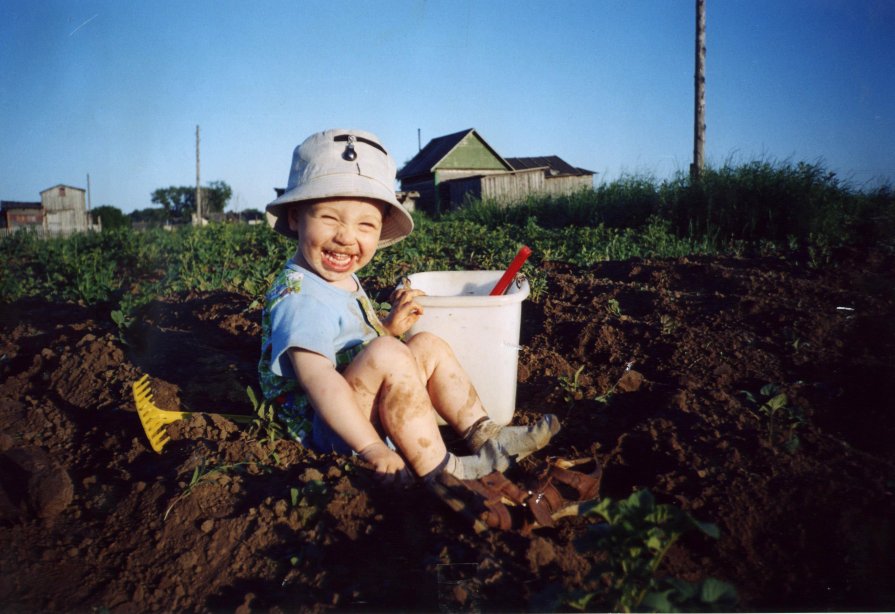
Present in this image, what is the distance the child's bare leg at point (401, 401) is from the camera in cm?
176

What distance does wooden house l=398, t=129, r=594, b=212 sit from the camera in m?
19.9

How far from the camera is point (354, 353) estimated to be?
2.03 meters

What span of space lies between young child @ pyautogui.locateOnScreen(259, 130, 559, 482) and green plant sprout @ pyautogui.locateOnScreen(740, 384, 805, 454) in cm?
72

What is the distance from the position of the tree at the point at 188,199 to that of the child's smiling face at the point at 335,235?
5888cm

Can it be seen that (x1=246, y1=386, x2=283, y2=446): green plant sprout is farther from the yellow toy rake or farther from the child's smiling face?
the child's smiling face

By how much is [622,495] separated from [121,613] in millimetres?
1447

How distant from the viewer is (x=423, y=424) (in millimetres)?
1774

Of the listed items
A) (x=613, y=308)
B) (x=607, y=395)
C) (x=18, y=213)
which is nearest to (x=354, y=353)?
(x=607, y=395)

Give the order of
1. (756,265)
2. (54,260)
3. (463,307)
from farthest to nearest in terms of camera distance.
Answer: (54,260) → (756,265) → (463,307)

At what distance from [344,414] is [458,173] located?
24409 millimetres

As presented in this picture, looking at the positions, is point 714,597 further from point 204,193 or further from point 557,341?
point 204,193

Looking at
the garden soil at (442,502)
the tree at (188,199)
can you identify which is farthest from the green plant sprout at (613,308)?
the tree at (188,199)

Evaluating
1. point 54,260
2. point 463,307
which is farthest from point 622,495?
point 54,260

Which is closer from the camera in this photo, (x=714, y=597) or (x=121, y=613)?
(x=714, y=597)
